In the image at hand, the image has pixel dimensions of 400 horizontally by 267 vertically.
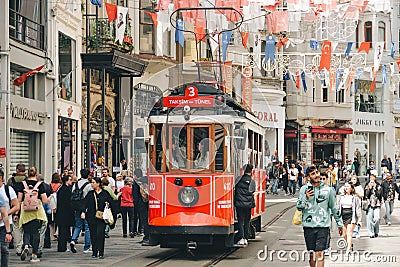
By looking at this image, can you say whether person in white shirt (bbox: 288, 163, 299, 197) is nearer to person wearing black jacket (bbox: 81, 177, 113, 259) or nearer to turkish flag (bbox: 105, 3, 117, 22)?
turkish flag (bbox: 105, 3, 117, 22)

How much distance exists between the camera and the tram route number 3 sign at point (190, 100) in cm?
1839

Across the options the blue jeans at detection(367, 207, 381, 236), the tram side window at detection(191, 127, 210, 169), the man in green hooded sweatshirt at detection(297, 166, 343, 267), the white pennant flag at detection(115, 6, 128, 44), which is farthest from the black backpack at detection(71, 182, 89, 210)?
the white pennant flag at detection(115, 6, 128, 44)

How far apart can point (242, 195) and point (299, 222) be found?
4578 millimetres

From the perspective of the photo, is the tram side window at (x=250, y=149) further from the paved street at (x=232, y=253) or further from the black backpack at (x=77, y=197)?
the black backpack at (x=77, y=197)

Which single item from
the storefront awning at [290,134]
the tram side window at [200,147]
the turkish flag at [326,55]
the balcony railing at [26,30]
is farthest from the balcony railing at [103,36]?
the storefront awning at [290,134]

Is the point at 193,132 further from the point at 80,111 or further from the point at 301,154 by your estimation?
the point at 301,154

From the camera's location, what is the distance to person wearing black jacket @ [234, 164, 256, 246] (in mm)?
18938

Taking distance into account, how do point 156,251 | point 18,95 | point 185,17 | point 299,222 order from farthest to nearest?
point 185,17, point 18,95, point 156,251, point 299,222

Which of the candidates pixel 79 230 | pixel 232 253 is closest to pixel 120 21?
pixel 79 230

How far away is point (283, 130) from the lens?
189 ft

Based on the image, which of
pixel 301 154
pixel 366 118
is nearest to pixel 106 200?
pixel 301 154

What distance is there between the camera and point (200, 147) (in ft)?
59.3

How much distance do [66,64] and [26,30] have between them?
4.75m

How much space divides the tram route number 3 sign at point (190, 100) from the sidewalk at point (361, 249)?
11.4 feet
